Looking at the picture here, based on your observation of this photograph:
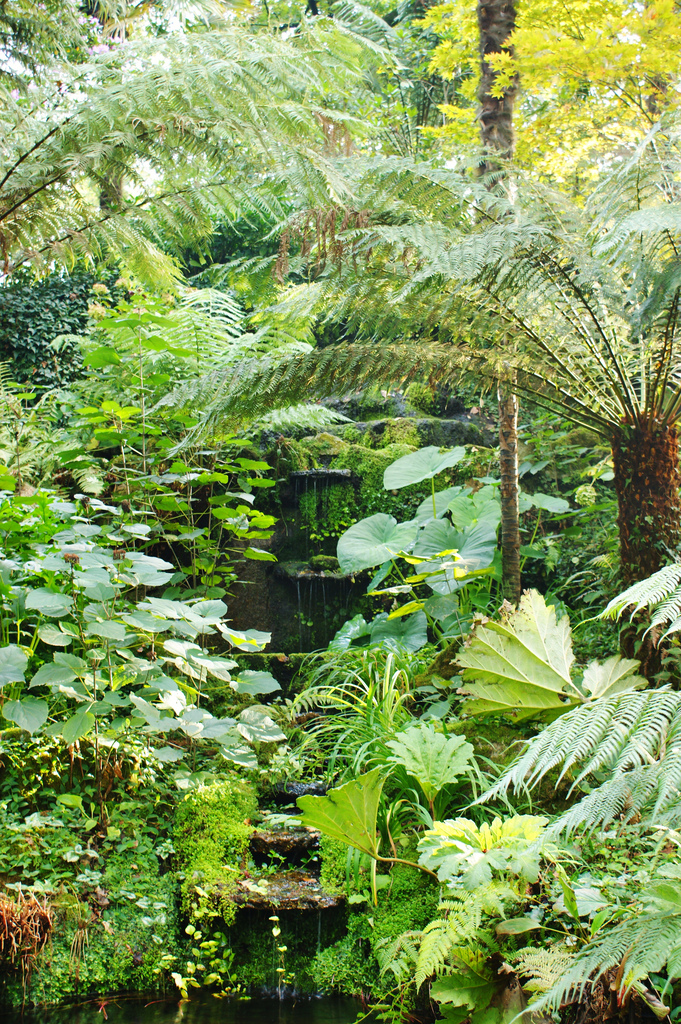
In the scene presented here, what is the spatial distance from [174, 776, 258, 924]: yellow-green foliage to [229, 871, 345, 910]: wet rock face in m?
0.05

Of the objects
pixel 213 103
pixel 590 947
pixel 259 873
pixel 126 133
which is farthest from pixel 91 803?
pixel 213 103

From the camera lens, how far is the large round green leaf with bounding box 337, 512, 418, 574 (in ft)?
10.3

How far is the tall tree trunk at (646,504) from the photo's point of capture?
7.73 feet

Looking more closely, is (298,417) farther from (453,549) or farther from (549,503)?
(549,503)

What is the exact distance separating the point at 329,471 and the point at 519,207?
6.92ft

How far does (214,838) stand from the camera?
211 centimetres

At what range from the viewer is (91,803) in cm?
201

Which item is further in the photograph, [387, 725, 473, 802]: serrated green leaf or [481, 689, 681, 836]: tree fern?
[387, 725, 473, 802]: serrated green leaf

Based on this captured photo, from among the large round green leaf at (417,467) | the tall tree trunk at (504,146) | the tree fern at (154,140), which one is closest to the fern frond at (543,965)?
the tall tree trunk at (504,146)

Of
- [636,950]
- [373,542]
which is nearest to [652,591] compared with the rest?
[636,950]

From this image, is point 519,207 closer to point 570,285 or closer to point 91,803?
point 570,285

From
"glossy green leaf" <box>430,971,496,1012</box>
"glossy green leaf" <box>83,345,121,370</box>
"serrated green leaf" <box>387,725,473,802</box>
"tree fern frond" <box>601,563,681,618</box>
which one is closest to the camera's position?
"tree fern frond" <box>601,563,681,618</box>

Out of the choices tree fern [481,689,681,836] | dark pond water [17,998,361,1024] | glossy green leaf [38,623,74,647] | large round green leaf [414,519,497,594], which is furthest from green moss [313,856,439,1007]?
large round green leaf [414,519,497,594]

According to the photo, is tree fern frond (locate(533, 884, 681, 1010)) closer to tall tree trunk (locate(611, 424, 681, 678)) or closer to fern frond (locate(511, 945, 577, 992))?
fern frond (locate(511, 945, 577, 992))
